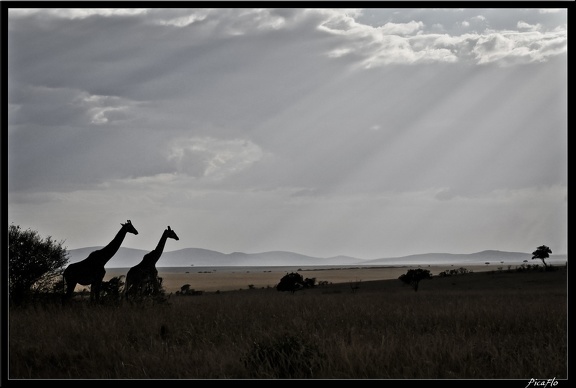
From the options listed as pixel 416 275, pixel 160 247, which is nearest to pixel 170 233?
pixel 160 247

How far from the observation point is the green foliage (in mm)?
7688

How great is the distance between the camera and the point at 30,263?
17.7 m

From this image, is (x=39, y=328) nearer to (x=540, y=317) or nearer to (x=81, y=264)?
(x=81, y=264)

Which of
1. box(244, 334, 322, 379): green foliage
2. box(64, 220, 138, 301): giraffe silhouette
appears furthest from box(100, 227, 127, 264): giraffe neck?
box(244, 334, 322, 379): green foliage

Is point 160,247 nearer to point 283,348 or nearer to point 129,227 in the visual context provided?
point 129,227

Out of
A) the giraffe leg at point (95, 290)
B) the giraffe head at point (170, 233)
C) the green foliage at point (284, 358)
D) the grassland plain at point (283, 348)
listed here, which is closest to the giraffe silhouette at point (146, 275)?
the giraffe head at point (170, 233)

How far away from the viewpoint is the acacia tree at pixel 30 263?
17.2 meters

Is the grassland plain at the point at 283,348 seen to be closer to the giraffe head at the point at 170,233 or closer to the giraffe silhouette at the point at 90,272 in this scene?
the giraffe silhouette at the point at 90,272

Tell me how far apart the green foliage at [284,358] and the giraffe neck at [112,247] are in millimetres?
8815

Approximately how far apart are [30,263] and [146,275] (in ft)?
12.6

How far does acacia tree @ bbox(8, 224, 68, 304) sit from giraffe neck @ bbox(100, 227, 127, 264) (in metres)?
2.38

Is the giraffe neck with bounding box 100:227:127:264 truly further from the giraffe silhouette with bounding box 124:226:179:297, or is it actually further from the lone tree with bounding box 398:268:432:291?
the lone tree with bounding box 398:268:432:291

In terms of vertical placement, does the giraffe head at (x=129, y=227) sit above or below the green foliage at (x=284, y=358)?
above
